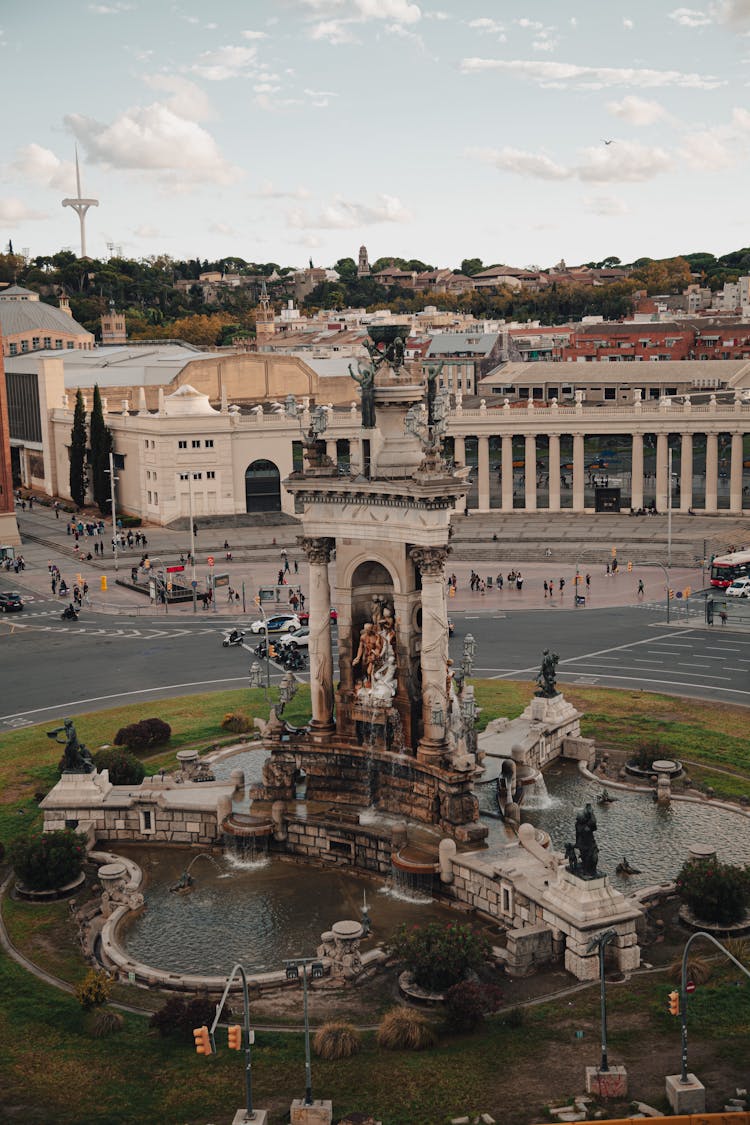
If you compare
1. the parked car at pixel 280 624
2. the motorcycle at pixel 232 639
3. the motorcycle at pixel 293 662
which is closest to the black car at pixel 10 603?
the parked car at pixel 280 624

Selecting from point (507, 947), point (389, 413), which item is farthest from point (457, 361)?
→ point (507, 947)

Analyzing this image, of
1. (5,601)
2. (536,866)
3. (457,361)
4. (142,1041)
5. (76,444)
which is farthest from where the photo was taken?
(457,361)

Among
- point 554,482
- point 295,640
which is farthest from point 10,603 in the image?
point 554,482

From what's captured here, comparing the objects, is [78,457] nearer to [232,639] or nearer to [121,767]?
[232,639]

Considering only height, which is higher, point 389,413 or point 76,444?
point 389,413

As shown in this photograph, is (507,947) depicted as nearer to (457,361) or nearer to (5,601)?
(5,601)

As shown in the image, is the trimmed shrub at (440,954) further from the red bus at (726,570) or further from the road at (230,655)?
the red bus at (726,570)

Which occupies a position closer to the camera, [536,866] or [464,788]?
[536,866]

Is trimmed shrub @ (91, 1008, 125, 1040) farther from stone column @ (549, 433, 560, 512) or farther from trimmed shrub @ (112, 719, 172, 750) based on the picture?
stone column @ (549, 433, 560, 512)
